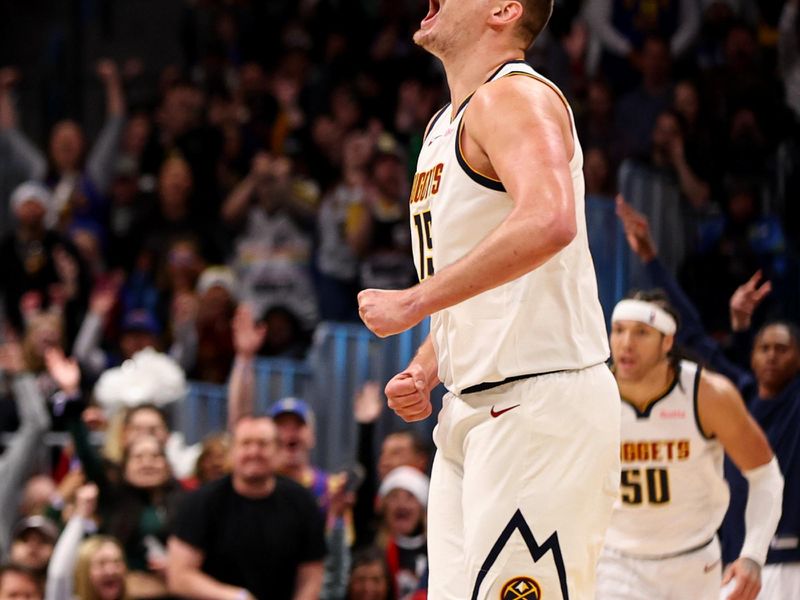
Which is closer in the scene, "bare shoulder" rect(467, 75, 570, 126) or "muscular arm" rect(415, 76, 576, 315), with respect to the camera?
"muscular arm" rect(415, 76, 576, 315)

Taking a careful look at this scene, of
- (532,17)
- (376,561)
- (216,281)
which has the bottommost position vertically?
(376,561)

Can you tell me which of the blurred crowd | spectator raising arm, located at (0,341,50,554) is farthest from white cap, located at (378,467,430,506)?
spectator raising arm, located at (0,341,50,554)

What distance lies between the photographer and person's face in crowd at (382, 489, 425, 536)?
732cm

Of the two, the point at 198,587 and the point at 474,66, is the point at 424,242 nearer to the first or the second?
the point at 474,66

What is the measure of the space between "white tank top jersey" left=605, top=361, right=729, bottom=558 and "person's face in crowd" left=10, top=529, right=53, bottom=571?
3.44 m

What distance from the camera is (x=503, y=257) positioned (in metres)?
2.99

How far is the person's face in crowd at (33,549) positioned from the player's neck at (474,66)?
502cm

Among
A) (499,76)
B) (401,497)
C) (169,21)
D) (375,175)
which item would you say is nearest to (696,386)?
(401,497)

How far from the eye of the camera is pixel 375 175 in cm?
998

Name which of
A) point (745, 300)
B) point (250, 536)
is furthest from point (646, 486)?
point (250, 536)

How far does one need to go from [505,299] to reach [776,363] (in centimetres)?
353

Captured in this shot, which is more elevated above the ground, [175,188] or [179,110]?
[179,110]

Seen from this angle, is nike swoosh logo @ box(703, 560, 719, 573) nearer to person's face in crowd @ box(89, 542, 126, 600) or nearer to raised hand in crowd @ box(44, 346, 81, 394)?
person's face in crowd @ box(89, 542, 126, 600)

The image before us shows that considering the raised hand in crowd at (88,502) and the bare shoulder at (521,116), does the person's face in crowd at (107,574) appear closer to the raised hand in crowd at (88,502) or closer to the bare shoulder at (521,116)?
the raised hand in crowd at (88,502)
